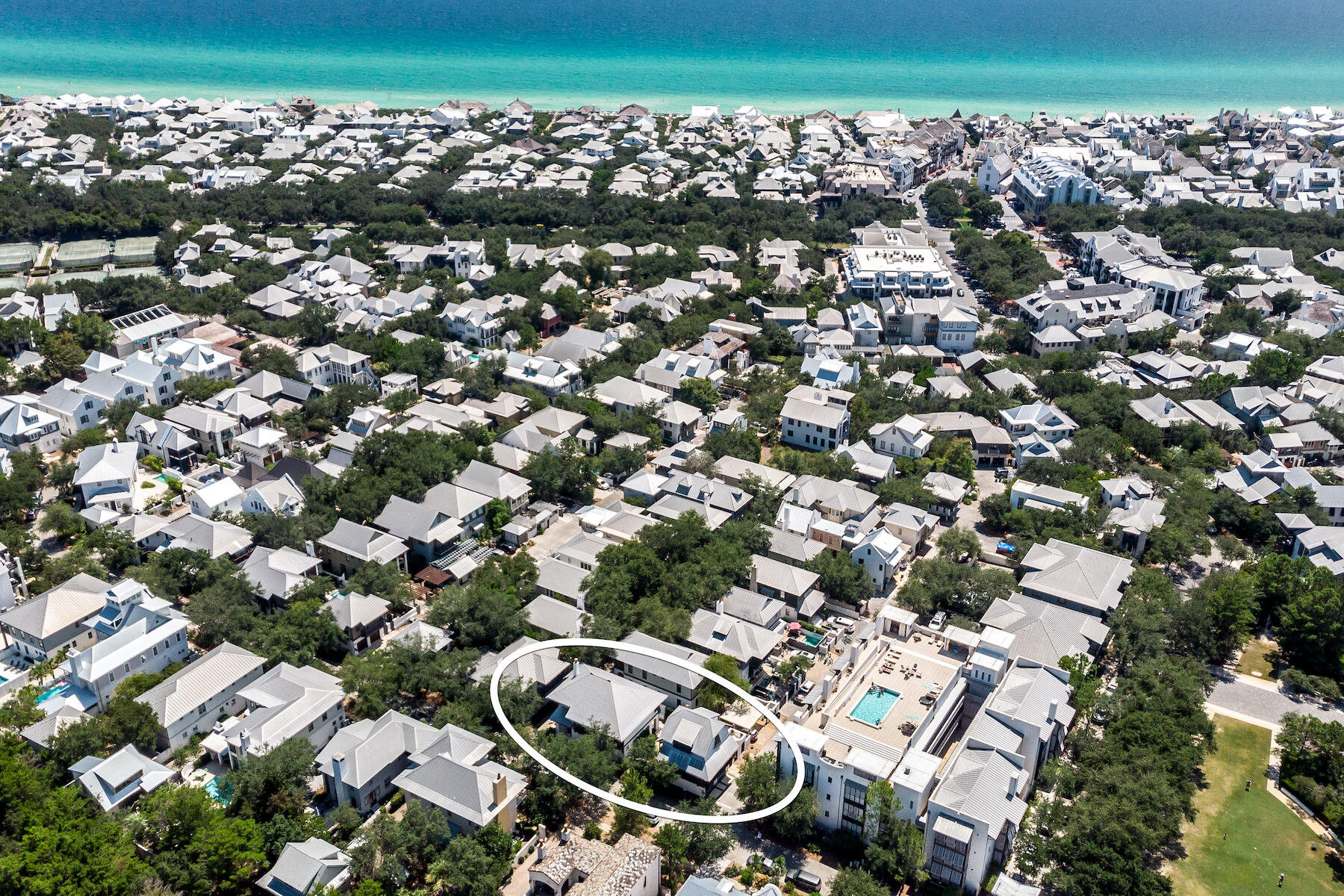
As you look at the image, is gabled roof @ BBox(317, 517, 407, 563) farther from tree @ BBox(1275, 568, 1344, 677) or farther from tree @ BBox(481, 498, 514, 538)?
tree @ BBox(1275, 568, 1344, 677)

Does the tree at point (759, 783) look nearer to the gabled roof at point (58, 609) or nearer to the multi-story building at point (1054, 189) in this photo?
the gabled roof at point (58, 609)

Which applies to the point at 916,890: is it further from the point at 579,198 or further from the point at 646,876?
the point at 579,198

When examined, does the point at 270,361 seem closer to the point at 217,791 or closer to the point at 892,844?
the point at 217,791

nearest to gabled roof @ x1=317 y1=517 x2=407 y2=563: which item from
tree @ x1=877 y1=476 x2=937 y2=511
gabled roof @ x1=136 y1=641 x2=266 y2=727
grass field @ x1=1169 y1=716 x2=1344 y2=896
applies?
gabled roof @ x1=136 y1=641 x2=266 y2=727

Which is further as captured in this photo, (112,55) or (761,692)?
(112,55)

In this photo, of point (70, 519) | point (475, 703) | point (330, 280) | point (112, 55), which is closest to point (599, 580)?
point (475, 703)

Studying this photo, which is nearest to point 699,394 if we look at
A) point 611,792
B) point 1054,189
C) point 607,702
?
point 607,702
